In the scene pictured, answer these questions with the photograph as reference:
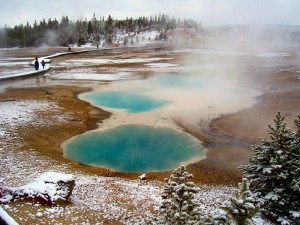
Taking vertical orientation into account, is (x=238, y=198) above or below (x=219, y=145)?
above

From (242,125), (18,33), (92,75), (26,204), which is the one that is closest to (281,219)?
(26,204)

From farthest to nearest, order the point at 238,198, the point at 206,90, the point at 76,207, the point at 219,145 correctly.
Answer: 1. the point at 206,90
2. the point at 219,145
3. the point at 76,207
4. the point at 238,198

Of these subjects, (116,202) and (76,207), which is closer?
A: (76,207)

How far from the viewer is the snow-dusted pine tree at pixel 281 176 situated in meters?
7.35

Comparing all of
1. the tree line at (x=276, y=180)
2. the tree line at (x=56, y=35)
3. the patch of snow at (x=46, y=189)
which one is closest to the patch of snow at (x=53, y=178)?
the patch of snow at (x=46, y=189)

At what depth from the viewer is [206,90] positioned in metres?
23.7

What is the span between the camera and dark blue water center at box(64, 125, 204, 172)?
11.8 metres

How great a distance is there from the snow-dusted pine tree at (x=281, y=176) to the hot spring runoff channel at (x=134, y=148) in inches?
170

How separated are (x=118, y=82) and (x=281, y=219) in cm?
2110

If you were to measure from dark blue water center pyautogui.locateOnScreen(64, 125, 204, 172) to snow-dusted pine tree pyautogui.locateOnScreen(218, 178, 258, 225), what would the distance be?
5.62 m

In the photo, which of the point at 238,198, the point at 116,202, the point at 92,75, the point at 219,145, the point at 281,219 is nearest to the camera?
the point at 238,198

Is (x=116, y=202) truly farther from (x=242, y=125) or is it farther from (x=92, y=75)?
(x=92, y=75)

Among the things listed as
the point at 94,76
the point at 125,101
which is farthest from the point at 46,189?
the point at 94,76

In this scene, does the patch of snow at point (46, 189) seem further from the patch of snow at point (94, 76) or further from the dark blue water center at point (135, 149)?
the patch of snow at point (94, 76)
